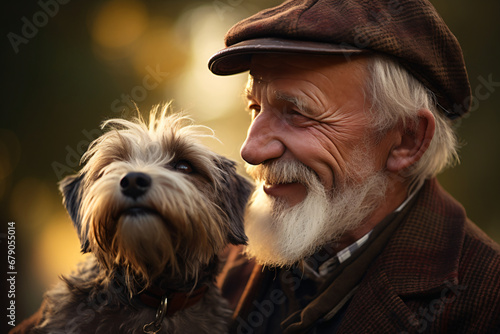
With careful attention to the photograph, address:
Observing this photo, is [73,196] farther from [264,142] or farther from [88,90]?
[88,90]

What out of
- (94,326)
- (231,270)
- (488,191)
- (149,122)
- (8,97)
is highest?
(8,97)

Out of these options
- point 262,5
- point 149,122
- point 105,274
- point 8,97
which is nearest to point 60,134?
point 8,97

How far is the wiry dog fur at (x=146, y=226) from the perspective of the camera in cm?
209

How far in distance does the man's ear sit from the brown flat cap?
0.23 meters

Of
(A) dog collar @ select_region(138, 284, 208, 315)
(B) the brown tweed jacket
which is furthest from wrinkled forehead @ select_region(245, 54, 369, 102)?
(A) dog collar @ select_region(138, 284, 208, 315)

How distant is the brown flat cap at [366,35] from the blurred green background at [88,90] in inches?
82.7

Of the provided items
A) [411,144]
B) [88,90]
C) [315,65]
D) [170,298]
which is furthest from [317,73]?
[88,90]

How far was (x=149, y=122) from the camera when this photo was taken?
2.86 metres

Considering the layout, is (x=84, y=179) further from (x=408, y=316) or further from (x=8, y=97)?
(x=8, y=97)

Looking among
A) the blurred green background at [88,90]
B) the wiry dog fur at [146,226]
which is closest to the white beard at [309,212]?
the wiry dog fur at [146,226]

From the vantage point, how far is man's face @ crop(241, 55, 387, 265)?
2516mm

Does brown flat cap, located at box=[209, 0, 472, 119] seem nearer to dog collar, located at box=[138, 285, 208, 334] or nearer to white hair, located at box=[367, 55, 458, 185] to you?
white hair, located at box=[367, 55, 458, 185]

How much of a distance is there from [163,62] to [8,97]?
1.97m

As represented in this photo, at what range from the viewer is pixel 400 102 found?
8.45 ft
